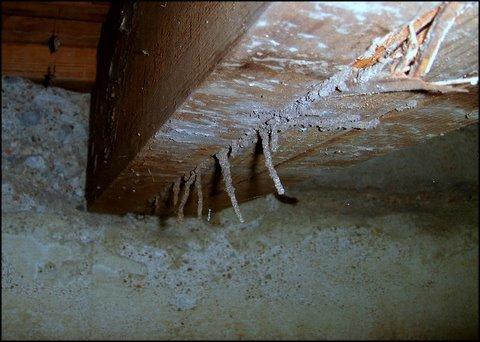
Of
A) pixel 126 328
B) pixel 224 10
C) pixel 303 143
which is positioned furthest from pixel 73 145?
pixel 224 10

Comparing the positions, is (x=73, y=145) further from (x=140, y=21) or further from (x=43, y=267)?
(x=140, y=21)

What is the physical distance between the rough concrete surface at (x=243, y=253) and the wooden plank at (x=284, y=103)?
0.66 metres

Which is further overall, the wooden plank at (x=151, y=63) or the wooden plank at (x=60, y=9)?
the wooden plank at (x=60, y=9)

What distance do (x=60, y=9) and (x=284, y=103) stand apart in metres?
1.38

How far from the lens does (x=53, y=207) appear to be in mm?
1736

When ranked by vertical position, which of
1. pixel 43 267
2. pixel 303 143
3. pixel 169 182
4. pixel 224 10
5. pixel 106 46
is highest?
pixel 106 46

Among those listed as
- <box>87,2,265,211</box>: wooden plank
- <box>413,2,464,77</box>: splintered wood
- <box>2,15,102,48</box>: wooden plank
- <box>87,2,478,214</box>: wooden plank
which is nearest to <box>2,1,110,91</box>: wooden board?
<box>2,15,102,48</box>: wooden plank

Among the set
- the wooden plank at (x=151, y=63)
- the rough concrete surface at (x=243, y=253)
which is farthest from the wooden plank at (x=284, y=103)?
the rough concrete surface at (x=243, y=253)

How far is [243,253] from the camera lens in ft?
6.31

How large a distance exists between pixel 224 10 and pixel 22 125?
159 centimetres

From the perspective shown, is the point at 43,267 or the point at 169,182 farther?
the point at 43,267

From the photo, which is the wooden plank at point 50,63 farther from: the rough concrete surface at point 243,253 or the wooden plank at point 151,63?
the wooden plank at point 151,63

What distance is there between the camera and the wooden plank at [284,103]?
0.44 meters

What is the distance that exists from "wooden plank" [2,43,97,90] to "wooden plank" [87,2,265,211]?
1.17 ft
